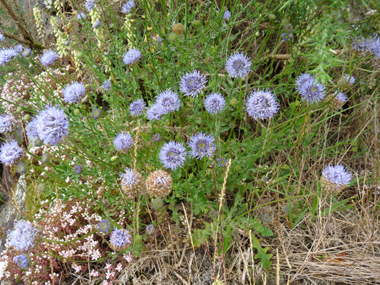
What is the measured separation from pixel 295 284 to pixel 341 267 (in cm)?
43

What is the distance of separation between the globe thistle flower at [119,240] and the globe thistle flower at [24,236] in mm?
680

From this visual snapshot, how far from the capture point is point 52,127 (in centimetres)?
209

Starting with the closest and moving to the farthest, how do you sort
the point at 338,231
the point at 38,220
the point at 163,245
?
the point at 338,231, the point at 163,245, the point at 38,220

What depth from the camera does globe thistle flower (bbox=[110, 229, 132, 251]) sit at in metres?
2.26

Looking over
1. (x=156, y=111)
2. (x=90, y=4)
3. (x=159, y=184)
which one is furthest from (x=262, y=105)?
(x=90, y=4)

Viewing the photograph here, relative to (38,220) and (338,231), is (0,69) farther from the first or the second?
(338,231)

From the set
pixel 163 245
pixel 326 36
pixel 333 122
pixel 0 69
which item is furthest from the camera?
pixel 0 69

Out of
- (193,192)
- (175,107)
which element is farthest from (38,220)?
(175,107)

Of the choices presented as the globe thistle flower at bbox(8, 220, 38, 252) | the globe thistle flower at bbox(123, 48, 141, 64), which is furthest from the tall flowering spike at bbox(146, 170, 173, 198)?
the globe thistle flower at bbox(123, 48, 141, 64)

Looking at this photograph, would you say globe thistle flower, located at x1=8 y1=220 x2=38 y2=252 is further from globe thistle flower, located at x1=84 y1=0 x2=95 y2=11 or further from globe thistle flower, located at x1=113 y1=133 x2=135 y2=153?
globe thistle flower, located at x1=84 y1=0 x2=95 y2=11

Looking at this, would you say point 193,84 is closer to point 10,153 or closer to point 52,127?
point 52,127

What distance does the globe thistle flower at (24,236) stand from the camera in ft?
7.40

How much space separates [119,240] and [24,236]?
81 cm

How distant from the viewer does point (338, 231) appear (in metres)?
2.73
